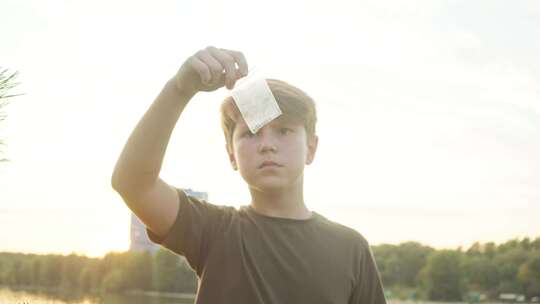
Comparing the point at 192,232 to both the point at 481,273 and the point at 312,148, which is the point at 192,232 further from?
the point at 481,273

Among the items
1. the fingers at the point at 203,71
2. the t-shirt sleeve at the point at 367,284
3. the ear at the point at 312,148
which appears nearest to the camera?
the fingers at the point at 203,71

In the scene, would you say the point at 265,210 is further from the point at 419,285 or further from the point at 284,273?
the point at 419,285

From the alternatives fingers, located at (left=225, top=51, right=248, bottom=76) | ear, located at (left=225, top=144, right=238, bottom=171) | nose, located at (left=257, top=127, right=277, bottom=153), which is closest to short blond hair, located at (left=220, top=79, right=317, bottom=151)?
ear, located at (left=225, top=144, right=238, bottom=171)

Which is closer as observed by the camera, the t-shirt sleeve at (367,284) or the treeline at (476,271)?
the t-shirt sleeve at (367,284)

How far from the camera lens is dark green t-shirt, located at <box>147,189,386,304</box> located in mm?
2562

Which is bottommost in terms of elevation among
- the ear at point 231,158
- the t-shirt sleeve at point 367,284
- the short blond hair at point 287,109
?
the t-shirt sleeve at point 367,284

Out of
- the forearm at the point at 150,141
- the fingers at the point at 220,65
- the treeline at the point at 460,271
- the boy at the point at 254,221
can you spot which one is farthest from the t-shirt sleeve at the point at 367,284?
the treeline at the point at 460,271

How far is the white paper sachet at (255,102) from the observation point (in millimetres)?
2471

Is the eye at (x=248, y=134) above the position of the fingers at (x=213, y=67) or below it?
below

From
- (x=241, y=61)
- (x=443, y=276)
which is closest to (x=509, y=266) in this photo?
(x=443, y=276)

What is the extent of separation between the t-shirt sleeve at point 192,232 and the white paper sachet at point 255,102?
→ 345mm

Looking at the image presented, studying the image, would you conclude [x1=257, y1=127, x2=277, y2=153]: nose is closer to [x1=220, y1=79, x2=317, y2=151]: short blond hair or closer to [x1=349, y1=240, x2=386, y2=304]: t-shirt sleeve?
[x1=220, y1=79, x2=317, y2=151]: short blond hair

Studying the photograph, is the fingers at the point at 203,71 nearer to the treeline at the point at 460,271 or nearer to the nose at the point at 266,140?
the nose at the point at 266,140

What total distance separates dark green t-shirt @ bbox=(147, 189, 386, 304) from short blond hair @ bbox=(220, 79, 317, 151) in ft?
0.99
